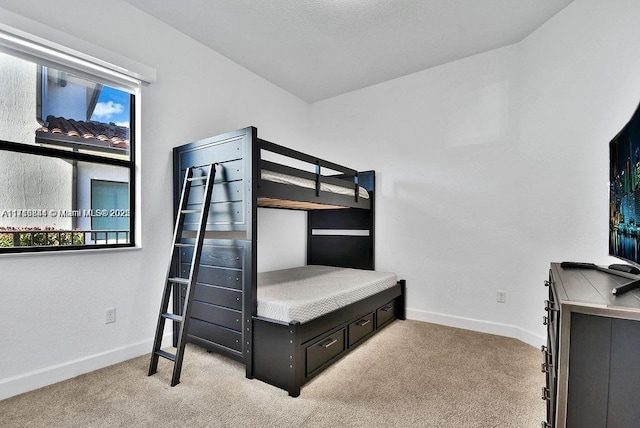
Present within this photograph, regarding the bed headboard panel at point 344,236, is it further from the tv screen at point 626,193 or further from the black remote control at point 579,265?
the tv screen at point 626,193

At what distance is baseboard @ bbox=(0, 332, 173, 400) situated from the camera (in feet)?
6.03

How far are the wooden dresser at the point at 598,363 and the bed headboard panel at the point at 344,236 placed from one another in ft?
8.61

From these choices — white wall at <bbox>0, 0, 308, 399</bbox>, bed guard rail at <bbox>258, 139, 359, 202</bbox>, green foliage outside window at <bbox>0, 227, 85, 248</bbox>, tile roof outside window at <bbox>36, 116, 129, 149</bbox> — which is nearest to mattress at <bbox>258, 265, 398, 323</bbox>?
bed guard rail at <bbox>258, 139, 359, 202</bbox>

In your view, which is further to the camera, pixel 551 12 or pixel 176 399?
pixel 551 12

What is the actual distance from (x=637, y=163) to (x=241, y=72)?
10.6 feet

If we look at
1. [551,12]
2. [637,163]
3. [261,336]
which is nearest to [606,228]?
[637,163]

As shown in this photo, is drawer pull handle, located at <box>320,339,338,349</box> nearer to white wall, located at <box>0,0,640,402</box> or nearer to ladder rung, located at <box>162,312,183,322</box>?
ladder rung, located at <box>162,312,183,322</box>

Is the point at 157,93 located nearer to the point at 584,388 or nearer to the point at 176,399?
the point at 176,399

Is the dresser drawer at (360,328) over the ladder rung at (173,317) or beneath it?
beneath

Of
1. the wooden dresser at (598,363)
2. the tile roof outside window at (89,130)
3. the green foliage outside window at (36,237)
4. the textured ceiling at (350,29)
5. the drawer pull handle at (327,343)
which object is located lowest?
the drawer pull handle at (327,343)

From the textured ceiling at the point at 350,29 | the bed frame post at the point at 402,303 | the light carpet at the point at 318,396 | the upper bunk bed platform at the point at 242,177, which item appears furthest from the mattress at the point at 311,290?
the textured ceiling at the point at 350,29

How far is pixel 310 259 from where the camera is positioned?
4.11 m

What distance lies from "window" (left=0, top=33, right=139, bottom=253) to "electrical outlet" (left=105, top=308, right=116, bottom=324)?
47cm

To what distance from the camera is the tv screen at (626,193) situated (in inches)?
49.5
